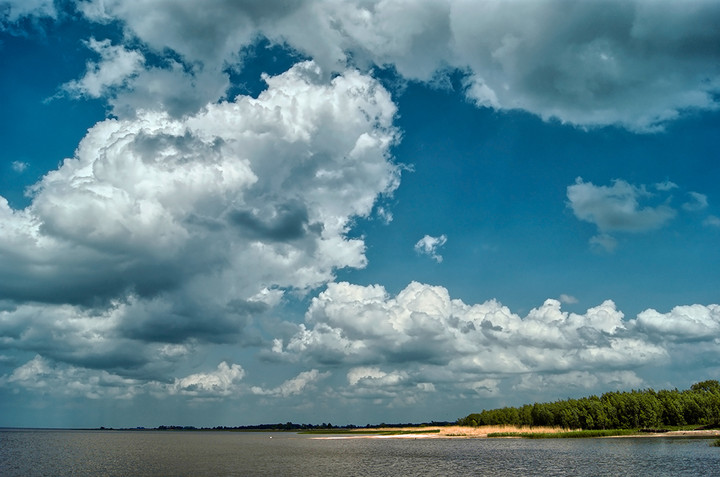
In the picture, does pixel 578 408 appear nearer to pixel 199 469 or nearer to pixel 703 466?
pixel 703 466

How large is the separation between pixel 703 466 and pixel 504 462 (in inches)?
1060

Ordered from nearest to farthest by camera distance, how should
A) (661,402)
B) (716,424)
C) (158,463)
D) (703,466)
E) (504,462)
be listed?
(703,466), (504,462), (158,463), (716,424), (661,402)

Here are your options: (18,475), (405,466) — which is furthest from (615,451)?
(18,475)

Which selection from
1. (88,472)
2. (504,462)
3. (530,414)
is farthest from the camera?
(530,414)

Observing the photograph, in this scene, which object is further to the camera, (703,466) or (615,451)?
(615,451)

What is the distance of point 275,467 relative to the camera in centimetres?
8019

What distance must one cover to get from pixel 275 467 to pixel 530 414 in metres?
135

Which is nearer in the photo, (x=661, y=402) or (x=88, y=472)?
(x=88, y=472)

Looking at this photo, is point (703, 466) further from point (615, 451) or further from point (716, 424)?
point (716, 424)

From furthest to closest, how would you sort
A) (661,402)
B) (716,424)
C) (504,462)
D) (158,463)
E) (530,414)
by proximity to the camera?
(530,414)
(661,402)
(716,424)
(158,463)
(504,462)

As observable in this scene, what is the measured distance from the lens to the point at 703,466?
221 feet

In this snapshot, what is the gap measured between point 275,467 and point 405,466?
1999 centimetres

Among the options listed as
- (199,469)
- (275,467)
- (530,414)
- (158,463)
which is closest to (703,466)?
(275,467)

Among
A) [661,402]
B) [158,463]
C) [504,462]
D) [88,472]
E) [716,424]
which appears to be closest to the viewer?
[88,472]
